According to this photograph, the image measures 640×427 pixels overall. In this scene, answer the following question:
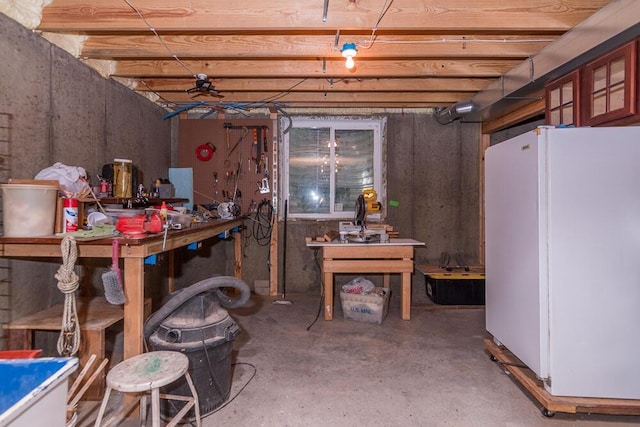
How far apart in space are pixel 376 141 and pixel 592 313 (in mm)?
3223

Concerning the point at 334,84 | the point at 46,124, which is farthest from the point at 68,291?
the point at 334,84

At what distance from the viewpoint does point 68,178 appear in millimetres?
2102

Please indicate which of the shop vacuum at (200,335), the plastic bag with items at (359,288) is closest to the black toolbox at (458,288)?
the plastic bag with items at (359,288)

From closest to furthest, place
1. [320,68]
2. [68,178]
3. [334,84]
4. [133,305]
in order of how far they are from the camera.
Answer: [133,305] → [68,178] → [320,68] → [334,84]

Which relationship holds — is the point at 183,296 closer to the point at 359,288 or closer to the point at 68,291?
the point at 68,291

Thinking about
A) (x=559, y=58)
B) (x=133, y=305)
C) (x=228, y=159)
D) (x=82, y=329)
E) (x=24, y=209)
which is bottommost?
(x=82, y=329)

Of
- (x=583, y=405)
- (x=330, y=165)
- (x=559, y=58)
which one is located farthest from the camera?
(x=330, y=165)

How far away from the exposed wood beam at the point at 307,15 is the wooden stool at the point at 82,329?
1879 millimetres

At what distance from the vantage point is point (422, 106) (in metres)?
4.32

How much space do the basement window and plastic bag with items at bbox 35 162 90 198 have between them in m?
2.64

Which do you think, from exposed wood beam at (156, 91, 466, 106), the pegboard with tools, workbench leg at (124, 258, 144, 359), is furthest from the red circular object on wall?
workbench leg at (124, 258, 144, 359)

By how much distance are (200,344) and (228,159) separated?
299 cm

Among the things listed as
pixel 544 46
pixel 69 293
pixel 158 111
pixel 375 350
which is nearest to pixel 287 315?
pixel 375 350

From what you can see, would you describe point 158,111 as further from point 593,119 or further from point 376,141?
point 593,119
